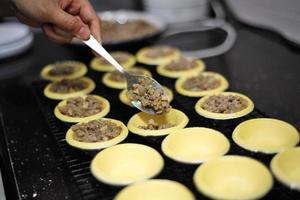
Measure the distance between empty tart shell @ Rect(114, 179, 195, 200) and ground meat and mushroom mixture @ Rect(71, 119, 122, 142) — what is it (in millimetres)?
339

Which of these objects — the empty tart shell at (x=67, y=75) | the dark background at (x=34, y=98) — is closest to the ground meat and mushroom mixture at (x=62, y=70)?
the empty tart shell at (x=67, y=75)

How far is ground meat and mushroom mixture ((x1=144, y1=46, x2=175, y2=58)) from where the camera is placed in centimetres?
238

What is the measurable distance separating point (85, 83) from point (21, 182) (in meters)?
0.75

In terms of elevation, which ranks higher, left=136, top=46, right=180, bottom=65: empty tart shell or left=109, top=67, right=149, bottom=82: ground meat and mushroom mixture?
left=136, top=46, right=180, bottom=65: empty tart shell

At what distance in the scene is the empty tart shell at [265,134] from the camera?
4.78 ft

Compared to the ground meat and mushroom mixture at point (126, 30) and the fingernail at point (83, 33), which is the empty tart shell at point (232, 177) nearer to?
the fingernail at point (83, 33)

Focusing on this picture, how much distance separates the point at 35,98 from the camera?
208 cm

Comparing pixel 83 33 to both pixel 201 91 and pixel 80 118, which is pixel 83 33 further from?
pixel 201 91

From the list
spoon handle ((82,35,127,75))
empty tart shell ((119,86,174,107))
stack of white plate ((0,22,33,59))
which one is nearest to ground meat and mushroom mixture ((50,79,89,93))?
empty tart shell ((119,86,174,107))

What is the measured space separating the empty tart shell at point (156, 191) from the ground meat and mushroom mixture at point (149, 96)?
0.44 m

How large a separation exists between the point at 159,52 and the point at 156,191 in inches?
51.2

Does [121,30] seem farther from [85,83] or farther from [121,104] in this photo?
[121,104]

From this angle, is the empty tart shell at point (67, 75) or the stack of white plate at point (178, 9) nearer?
the empty tart shell at point (67, 75)

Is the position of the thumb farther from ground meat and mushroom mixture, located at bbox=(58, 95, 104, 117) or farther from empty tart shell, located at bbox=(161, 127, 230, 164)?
empty tart shell, located at bbox=(161, 127, 230, 164)
